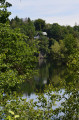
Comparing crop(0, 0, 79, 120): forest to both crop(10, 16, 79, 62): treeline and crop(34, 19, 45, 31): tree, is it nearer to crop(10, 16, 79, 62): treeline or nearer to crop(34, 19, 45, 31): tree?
crop(10, 16, 79, 62): treeline

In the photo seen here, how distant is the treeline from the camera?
91.1 metres

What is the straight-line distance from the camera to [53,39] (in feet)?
471

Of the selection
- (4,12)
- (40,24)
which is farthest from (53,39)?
(4,12)

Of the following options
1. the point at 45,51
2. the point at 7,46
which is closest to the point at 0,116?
the point at 7,46

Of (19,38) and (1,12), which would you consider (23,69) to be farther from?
(1,12)

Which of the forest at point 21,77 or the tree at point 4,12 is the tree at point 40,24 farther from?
the tree at point 4,12

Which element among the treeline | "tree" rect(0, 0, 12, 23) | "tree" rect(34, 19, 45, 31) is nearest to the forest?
"tree" rect(0, 0, 12, 23)

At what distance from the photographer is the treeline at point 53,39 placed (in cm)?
9112

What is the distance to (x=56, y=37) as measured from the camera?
5955 inches

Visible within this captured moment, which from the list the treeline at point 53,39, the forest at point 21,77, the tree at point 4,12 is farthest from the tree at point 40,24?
the tree at point 4,12

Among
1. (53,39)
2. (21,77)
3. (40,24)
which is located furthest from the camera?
(40,24)

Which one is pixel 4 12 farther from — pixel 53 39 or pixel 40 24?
pixel 40 24

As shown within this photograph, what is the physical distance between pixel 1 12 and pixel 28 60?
211 inches

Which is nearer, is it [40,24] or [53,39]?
[53,39]
